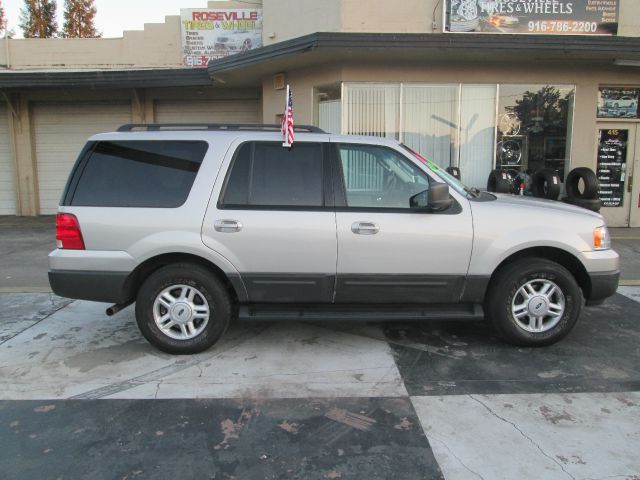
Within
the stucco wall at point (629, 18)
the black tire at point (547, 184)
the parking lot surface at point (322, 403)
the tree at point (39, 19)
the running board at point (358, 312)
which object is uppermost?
the tree at point (39, 19)

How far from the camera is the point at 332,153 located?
4.68m

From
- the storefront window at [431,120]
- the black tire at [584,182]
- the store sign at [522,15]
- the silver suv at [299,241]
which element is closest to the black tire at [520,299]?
the silver suv at [299,241]

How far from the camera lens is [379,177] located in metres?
4.70

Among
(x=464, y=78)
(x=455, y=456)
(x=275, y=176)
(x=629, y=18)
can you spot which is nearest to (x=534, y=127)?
(x=464, y=78)

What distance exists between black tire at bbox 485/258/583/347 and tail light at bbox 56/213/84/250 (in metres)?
3.67

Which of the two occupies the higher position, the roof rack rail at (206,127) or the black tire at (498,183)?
the roof rack rail at (206,127)

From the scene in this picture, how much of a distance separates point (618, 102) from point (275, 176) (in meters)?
9.78

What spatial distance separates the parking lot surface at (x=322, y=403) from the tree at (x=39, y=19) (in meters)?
30.9

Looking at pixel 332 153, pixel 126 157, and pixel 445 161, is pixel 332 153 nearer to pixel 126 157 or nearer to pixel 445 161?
pixel 126 157

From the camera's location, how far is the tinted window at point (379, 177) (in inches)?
181

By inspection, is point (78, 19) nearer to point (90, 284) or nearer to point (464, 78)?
point (464, 78)

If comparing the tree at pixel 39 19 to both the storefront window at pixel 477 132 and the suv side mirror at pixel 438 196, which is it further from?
the suv side mirror at pixel 438 196

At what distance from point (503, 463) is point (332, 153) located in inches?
111

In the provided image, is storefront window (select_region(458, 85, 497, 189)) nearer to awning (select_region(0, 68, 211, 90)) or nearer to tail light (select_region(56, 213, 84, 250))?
awning (select_region(0, 68, 211, 90))
